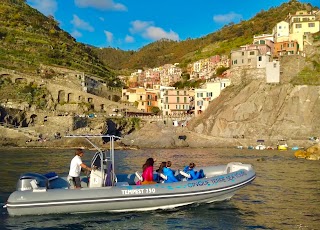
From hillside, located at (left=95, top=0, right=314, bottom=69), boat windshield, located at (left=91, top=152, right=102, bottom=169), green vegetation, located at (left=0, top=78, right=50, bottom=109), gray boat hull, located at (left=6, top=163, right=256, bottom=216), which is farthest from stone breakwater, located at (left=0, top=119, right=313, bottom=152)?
hillside, located at (left=95, top=0, right=314, bottom=69)

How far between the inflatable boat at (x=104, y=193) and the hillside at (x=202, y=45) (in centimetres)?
9360

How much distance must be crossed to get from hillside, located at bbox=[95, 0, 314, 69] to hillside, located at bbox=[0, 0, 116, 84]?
34.3m

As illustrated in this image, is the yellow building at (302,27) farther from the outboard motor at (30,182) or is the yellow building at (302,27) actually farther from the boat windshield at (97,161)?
the outboard motor at (30,182)

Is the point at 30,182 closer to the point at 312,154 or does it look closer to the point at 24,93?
the point at 312,154

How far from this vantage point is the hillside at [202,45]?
387 feet

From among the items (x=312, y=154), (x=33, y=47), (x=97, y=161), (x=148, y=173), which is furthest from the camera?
(x=33, y=47)

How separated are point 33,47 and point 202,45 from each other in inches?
2861

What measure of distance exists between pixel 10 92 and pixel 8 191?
176 feet

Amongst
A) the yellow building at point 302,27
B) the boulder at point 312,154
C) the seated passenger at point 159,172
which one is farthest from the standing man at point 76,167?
the yellow building at point 302,27

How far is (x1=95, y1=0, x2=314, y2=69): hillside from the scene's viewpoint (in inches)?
4646

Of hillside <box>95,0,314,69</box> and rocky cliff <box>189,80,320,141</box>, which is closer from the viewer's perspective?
rocky cliff <box>189,80,320,141</box>

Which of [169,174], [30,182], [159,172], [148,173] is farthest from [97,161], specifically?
[169,174]

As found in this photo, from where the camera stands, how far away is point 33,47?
88562 mm

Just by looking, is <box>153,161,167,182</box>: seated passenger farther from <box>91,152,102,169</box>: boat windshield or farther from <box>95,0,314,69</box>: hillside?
<box>95,0,314,69</box>: hillside
